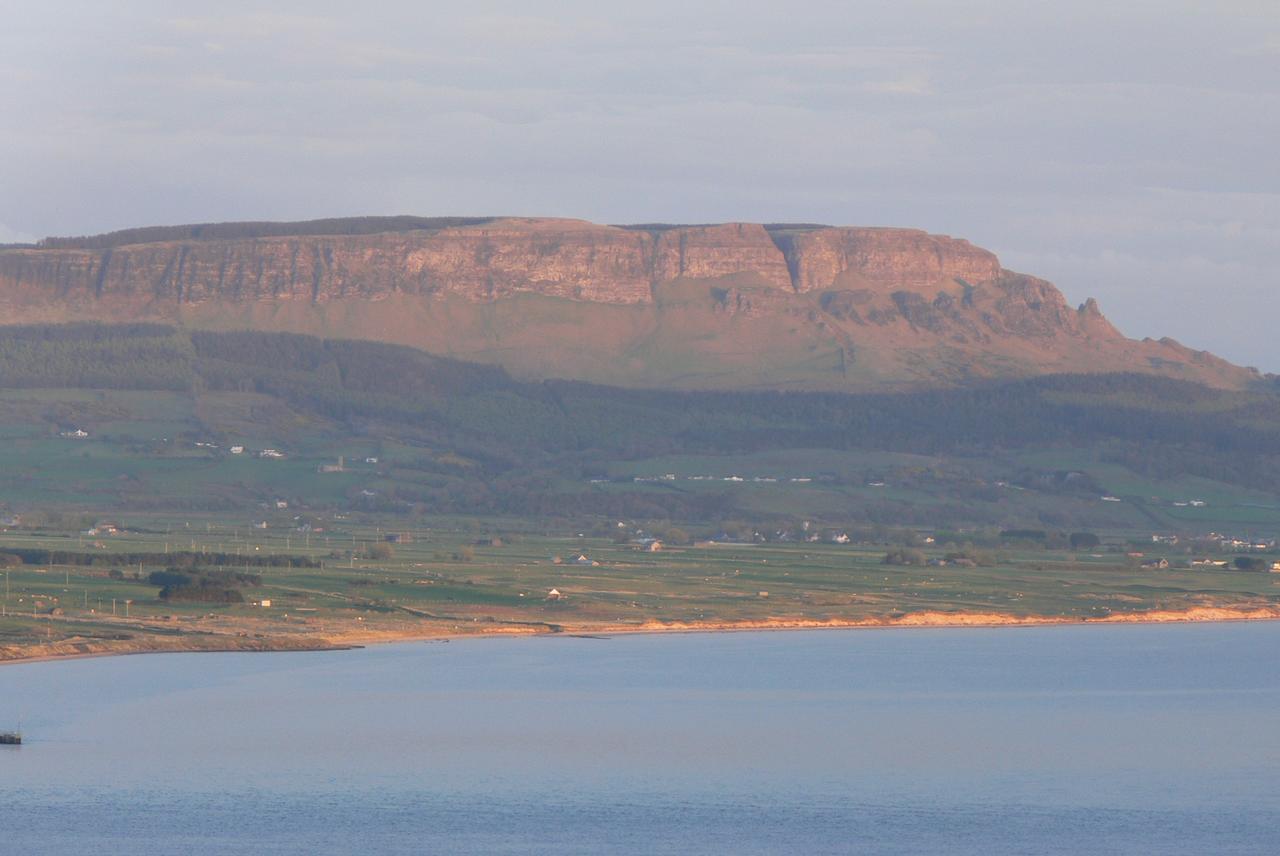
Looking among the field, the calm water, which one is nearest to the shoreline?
the field

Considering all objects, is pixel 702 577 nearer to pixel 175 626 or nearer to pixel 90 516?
pixel 175 626

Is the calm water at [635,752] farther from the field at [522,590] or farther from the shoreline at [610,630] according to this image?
the field at [522,590]

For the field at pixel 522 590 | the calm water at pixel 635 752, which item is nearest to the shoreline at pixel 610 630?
the field at pixel 522 590

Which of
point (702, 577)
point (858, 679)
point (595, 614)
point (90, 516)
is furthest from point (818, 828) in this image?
point (90, 516)

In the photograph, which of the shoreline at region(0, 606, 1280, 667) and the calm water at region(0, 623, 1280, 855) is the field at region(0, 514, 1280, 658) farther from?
the calm water at region(0, 623, 1280, 855)

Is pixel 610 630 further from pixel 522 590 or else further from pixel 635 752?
pixel 635 752

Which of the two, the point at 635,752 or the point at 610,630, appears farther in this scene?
the point at 610,630

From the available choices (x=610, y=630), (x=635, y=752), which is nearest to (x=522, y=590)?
(x=610, y=630)
